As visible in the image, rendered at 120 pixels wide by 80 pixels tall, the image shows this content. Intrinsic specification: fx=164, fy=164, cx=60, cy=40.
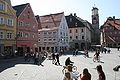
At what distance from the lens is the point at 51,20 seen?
57188 mm

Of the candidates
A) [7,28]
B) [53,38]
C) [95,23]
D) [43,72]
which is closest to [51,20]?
[53,38]

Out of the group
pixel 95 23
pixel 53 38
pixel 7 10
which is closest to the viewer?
pixel 7 10

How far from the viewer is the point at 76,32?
67625mm

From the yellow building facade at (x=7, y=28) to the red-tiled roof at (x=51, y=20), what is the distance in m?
20.9

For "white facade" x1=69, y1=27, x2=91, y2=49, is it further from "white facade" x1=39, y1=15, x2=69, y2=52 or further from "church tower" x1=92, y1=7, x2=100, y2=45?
"church tower" x1=92, y1=7, x2=100, y2=45

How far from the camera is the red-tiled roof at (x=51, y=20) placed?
5600 cm

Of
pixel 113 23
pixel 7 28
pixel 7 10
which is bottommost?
pixel 7 28

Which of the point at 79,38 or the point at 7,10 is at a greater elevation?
the point at 7,10

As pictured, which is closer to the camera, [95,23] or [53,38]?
[53,38]

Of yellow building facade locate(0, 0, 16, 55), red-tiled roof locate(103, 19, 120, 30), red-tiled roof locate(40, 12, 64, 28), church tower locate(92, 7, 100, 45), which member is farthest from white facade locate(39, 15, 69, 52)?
church tower locate(92, 7, 100, 45)

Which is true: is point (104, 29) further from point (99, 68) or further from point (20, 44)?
point (99, 68)

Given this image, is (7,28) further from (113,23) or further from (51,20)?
(113,23)

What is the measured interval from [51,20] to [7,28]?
2477 centimetres

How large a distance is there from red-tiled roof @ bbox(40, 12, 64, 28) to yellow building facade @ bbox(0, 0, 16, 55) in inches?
825
